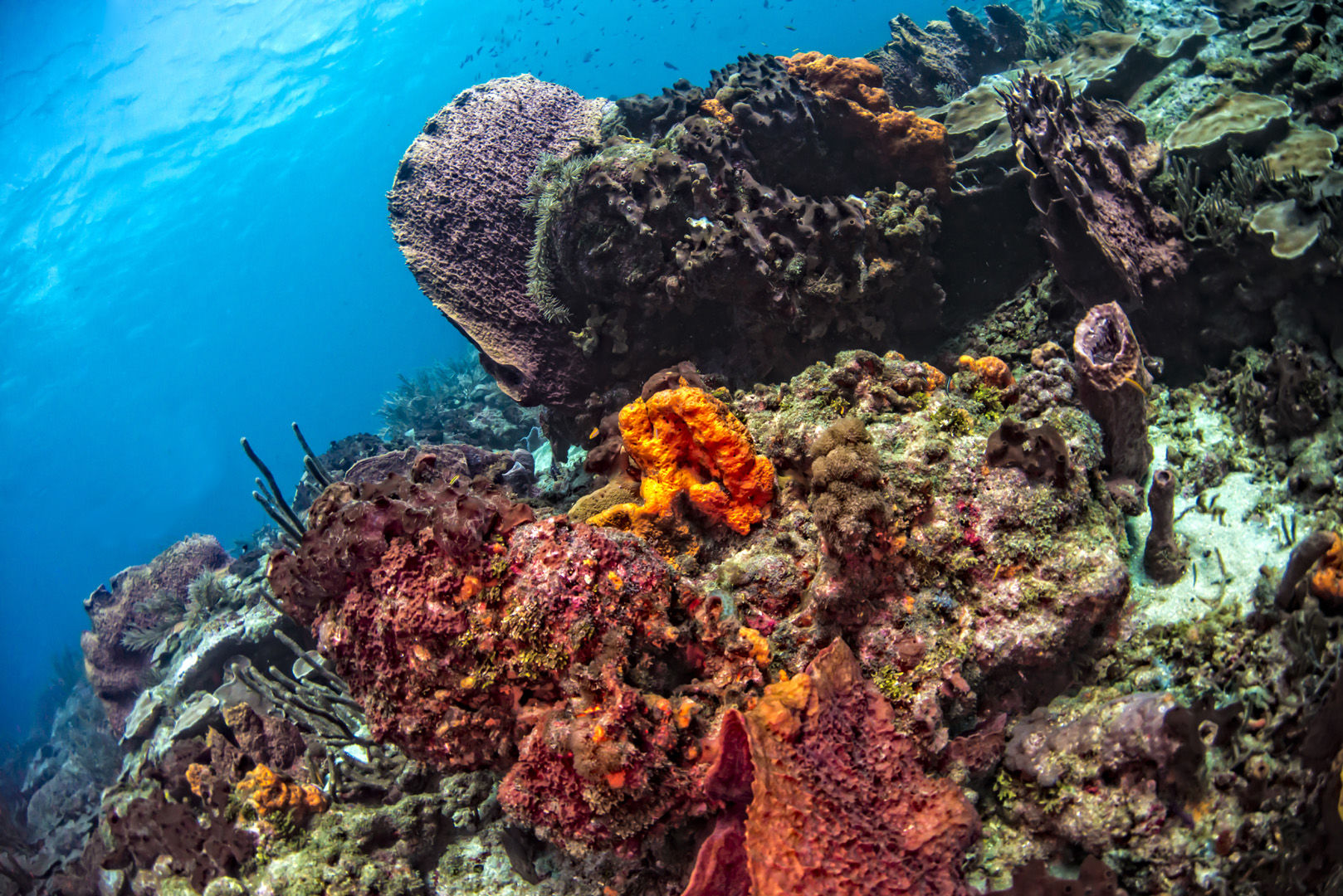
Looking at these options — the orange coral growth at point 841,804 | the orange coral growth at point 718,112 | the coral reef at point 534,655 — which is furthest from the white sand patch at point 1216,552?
the orange coral growth at point 718,112

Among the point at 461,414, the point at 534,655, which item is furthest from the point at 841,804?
the point at 461,414

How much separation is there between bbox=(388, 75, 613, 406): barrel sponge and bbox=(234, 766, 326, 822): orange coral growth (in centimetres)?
395

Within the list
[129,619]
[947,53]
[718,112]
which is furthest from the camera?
[947,53]

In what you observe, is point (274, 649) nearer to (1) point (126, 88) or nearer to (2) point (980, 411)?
(2) point (980, 411)

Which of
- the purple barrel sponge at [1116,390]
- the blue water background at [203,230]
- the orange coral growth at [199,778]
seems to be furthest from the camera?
the blue water background at [203,230]

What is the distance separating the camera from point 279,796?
11.7 feet

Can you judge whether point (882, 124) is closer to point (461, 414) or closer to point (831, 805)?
point (831, 805)

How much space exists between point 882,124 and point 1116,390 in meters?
4.22

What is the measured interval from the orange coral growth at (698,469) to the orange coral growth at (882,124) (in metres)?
4.54

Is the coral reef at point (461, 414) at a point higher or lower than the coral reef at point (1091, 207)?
higher

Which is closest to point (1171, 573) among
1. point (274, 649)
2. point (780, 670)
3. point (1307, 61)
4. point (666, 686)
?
point (780, 670)

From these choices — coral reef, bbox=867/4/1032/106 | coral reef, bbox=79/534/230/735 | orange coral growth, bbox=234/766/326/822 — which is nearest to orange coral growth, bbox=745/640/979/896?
orange coral growth, bbox=234/766/326/822

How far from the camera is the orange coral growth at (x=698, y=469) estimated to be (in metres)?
3.39

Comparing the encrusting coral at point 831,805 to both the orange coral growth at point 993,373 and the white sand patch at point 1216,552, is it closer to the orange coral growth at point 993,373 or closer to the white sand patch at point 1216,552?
the white sand patch at point 1216,552
